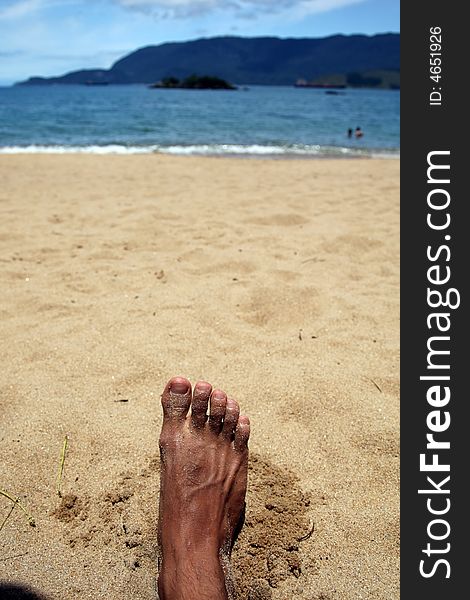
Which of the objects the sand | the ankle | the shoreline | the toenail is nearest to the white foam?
Answer: the shoreline

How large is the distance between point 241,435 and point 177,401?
0.24 meters

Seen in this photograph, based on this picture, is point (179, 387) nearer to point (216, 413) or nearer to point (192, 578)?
point (216, 413)

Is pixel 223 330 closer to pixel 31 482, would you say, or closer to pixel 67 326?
pixel 67 326

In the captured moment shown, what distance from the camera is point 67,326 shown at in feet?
7.59

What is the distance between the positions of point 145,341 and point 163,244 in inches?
53.8

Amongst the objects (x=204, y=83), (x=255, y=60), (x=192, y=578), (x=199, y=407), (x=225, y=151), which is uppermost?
(x=255, y=60)

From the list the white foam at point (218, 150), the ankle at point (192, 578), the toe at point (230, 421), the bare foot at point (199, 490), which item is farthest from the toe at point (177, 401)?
the white foam at point (218, 150)

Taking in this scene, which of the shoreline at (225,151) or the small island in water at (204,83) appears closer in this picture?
the shoreline at (225,151)

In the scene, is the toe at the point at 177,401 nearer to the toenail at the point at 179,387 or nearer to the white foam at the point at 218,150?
the toenail at the point at 179,387

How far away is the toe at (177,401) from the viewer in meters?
1.55

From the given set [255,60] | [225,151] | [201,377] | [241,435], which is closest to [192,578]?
[241,435]

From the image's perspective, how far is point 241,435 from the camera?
1564mm

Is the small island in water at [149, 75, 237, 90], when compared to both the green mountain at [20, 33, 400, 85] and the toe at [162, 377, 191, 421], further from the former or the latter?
the toe at [162, 377, 191, 421]

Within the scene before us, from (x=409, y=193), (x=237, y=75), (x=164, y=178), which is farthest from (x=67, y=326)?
(x=237, y=75)
